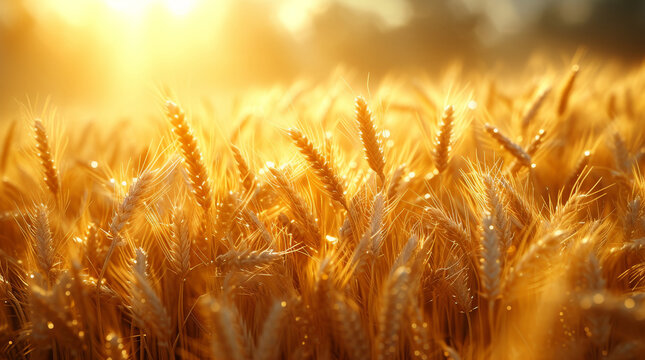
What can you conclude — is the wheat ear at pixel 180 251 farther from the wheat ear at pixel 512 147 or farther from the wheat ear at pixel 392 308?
the wheat ear at pixel 512 147

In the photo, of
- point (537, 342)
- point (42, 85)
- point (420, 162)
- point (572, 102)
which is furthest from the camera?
point (42, 85)

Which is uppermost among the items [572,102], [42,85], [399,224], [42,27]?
[42,27]

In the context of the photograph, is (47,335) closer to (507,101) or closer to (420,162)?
(420,162)

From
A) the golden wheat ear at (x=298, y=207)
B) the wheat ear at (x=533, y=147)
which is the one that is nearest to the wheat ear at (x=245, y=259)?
the golden wheat ear at (x=298, y=207)

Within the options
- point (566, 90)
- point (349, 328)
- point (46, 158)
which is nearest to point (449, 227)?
point (349, 328)

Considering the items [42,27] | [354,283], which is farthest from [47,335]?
[42,27]
